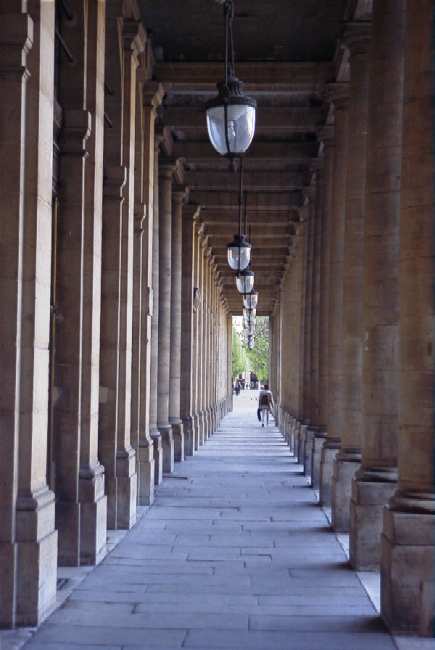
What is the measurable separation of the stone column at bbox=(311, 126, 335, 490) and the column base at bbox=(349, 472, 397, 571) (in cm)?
703

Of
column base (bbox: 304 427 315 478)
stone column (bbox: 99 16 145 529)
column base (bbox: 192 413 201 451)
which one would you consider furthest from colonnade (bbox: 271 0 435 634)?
column base (bbox: 192 413 201 451)

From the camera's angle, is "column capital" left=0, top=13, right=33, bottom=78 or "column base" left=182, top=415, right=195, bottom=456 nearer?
"column capital" left=0, top=13, right=33, bottom=78

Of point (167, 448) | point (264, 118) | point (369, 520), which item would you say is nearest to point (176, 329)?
point (167, 448)

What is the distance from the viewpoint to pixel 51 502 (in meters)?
8.71

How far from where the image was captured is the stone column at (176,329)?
2419 cm

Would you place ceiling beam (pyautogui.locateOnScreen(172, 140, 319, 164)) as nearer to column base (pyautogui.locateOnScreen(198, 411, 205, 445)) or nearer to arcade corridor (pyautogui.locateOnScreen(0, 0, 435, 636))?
arcade corridor (pyautogui.locateOnScreen(0, 0, 435, 636))

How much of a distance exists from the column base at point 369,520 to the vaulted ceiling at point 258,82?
7.25 meters

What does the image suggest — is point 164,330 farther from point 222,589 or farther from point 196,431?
point 222,589

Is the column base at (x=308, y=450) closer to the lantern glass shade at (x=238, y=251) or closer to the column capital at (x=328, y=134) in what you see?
the lantern glass shade at (x=238, y=251)

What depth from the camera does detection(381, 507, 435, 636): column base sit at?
811cm

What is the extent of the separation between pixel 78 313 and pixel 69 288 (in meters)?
0.30

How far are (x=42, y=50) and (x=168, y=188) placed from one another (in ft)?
45.2

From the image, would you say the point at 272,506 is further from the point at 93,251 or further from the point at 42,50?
the point at 42,50

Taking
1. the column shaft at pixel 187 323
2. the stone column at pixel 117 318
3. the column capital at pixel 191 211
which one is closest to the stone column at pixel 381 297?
the stone column at pixel 117 318
